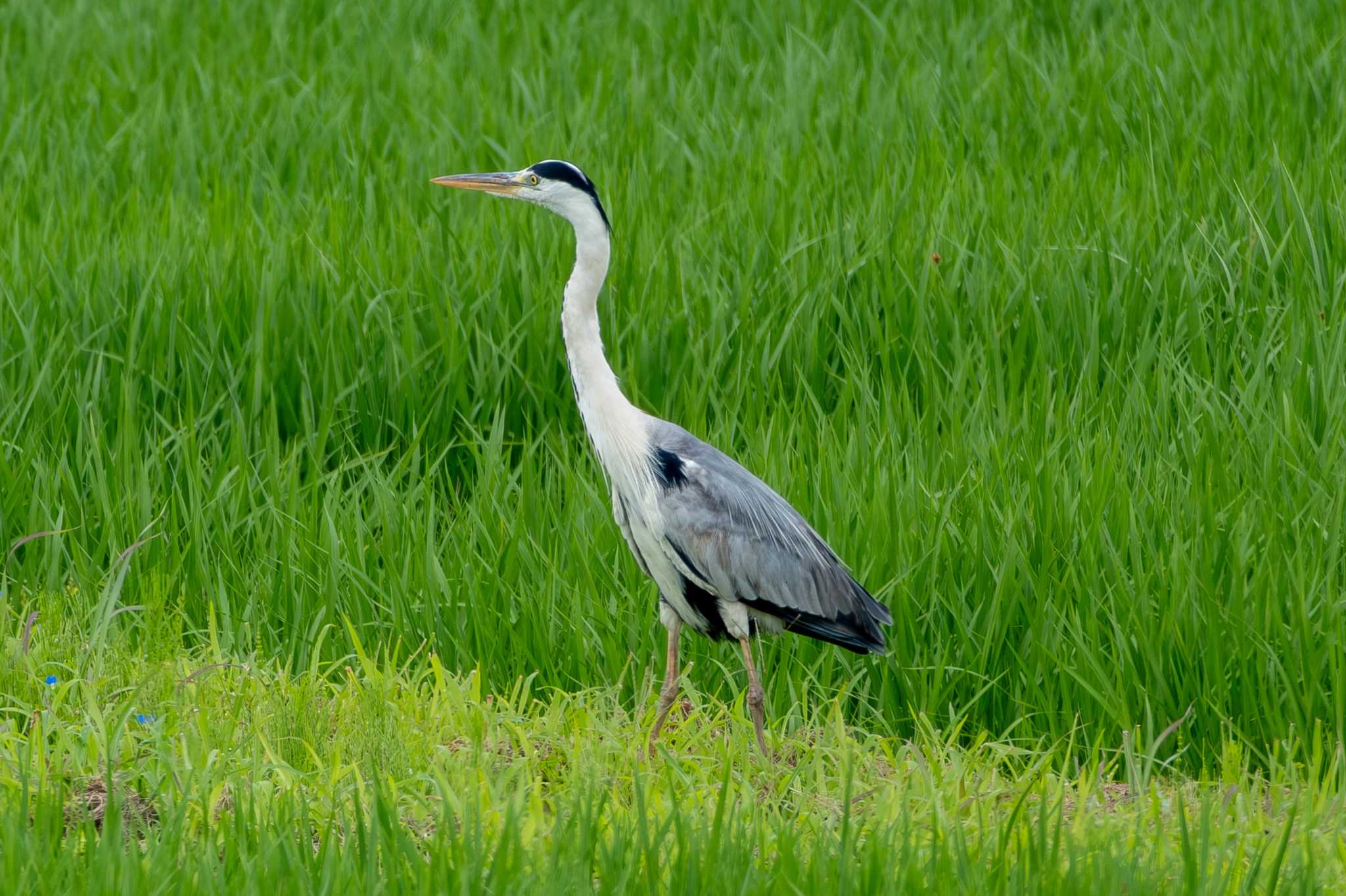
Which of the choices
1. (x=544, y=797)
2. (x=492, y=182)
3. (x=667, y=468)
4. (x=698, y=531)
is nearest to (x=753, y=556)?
(x=698, y=531)

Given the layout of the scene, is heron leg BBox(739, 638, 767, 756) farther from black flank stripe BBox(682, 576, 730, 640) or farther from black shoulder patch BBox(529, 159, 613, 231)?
black shoulder patch BBox(529, 159, 613, 231)

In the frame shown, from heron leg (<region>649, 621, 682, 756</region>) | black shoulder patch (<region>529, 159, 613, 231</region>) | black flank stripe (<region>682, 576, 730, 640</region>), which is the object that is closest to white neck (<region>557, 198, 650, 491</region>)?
black shoulder patch (<region>529, 159, 613, 231</region>)

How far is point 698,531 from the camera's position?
379cm

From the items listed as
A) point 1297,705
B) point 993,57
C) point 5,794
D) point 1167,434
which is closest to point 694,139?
point 993,57

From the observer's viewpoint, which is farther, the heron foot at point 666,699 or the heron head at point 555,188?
the heron head at point 555,188

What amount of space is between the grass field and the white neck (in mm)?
508

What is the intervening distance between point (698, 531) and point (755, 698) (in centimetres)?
41

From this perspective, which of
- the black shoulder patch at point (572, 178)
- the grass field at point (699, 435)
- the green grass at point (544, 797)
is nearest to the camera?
the green grass at point (544, 797)

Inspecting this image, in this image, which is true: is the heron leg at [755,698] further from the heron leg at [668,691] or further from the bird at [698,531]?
the heron leg at [668,691]

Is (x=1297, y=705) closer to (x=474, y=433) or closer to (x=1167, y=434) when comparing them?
(x=1167, y=434)

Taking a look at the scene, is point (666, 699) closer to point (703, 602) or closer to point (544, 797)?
point (703, 602)

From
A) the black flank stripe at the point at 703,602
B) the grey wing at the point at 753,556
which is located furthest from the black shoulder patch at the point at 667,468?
the black flank stripe at the point at 703,602

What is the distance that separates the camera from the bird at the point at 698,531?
379 cm

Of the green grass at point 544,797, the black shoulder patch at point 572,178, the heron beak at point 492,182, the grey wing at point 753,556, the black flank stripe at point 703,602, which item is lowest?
the green grass at point 544,797
